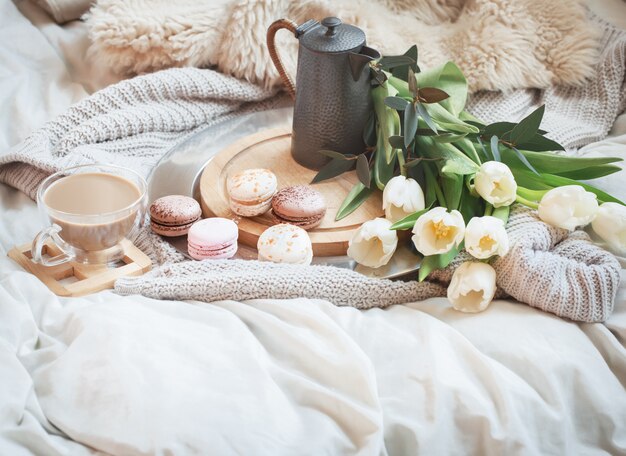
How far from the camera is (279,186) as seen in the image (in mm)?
1074

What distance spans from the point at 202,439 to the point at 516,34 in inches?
38.0

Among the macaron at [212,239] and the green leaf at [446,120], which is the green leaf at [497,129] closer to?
the green leaf at [446,120]

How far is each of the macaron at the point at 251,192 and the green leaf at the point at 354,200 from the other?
0.32 feet

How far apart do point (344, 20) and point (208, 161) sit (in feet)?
1.33

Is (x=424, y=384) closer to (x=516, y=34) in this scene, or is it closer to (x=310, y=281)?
(x=310, y=281)

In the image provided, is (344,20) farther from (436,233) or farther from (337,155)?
(436,233)

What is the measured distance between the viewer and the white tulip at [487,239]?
0.86 metres

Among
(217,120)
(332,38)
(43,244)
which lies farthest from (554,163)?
(43,244)

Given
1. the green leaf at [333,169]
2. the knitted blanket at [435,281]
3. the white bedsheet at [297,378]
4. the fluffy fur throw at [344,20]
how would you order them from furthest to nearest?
the fluffy fur throw at [344,20]
the green leaf at [333,169]
the knitted blanket at [435,281]
the white bedsheet at [297,378]

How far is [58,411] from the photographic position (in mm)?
707

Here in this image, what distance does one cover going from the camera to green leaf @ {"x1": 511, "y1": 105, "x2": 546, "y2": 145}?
98cm

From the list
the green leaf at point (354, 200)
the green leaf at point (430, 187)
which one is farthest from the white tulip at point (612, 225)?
the green leaf at point (354, 200)

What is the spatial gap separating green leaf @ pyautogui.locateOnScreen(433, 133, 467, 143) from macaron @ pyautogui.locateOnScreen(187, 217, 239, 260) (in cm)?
30

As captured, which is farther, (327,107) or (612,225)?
(327,107)
